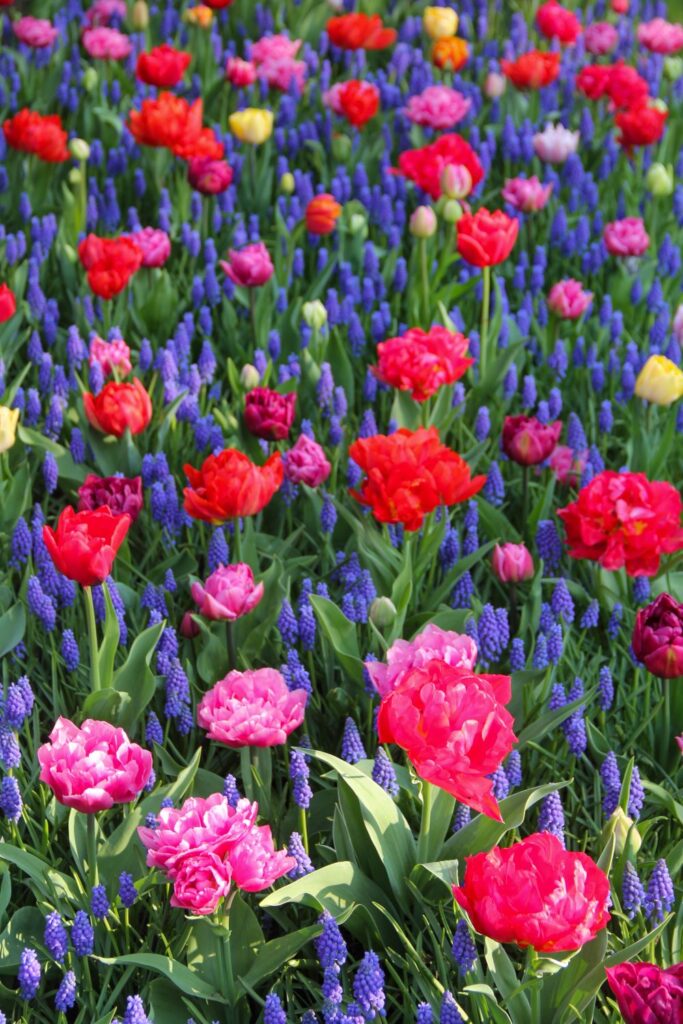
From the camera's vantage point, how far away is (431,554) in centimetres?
265

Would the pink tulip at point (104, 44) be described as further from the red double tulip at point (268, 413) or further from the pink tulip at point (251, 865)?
the pink tulip at point (251, 865)

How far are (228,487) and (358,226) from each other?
2025mm

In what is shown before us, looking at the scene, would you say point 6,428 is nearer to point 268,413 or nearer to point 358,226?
point 268,413

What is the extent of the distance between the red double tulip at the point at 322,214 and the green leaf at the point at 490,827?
2343 millimetres

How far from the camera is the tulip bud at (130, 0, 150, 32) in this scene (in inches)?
218

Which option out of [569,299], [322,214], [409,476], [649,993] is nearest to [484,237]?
[569,299]

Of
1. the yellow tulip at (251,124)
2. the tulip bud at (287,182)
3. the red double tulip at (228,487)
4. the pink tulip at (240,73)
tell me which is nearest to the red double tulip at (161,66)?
the yellow tulip at (251,124)

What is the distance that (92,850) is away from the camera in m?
1.95

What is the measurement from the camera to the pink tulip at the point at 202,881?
1.64 meters

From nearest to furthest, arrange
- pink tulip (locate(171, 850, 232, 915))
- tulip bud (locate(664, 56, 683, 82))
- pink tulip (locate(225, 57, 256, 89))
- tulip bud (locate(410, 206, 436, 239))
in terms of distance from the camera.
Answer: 1. pink tulip (locate(171, 850, 232, 915))
2. tulip bud (locate(410, 206, 436, 239))
3. pink tulip (locate(225, 57, 256, 89))
4. tulip bud (locate(664, 56, 683, 82))

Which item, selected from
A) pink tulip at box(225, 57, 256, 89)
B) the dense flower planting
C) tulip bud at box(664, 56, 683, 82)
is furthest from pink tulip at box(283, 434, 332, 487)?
tulip bud at box(664, 56, 683, 82)

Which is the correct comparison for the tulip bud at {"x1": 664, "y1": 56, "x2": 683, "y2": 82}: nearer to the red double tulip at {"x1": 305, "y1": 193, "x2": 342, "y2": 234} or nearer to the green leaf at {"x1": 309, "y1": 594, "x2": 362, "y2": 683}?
the red double tulip at {"x1": 305, "y1": 193, "x2": 342, "y2": 234}

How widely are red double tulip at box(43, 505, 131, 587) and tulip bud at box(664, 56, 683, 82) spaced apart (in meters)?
4.59

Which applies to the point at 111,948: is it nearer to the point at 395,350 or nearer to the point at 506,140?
the point at 395,350
